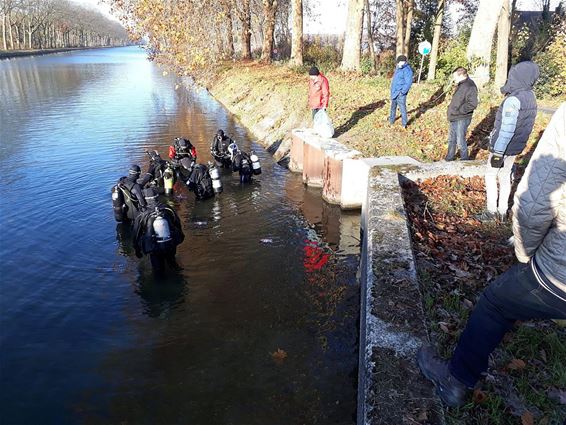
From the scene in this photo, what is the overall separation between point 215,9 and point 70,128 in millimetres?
9053

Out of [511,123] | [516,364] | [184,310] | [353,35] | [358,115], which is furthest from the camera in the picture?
[353,35]

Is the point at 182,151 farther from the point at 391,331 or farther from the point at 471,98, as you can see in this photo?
the point at 391,331

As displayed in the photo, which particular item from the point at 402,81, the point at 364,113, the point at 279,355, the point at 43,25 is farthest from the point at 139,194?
the point at 43,25

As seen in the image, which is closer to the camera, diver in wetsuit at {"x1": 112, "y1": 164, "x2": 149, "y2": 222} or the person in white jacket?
the person in white jacket

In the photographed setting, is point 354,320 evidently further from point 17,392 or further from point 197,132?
point 197,132

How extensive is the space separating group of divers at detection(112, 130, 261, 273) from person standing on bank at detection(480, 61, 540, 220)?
513cm

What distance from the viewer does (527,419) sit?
10.7 ft

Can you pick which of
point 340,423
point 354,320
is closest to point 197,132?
point 354,320

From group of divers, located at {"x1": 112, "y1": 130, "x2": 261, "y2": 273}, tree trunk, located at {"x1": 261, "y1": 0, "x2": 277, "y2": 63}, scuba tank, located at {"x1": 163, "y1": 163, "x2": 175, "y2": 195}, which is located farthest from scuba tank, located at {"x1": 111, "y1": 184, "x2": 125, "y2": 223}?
tree trunk, located at {"x1": 261, "y1": 0, "x2": 277, "y2": 63}

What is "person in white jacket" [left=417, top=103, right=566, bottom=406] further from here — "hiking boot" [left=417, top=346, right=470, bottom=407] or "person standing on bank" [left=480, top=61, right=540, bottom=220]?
"person standing on bank" [left=480, top=61, right=540, bottom=220]

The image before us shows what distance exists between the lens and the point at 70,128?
19.8 meters

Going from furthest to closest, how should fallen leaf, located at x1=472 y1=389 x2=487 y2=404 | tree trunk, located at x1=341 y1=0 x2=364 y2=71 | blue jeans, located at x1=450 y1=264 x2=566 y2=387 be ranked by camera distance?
tree trunk, located at x1=341 y1=0 x2=364 y2=71 < fallen leaf, located at x1=472 y1=389 x2=487 y2=404 < blue jeans, located at x1=450 y1=264 x2=566 y2=387

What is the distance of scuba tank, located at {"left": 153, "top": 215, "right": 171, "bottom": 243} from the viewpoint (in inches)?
273

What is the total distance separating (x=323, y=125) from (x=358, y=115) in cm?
288
